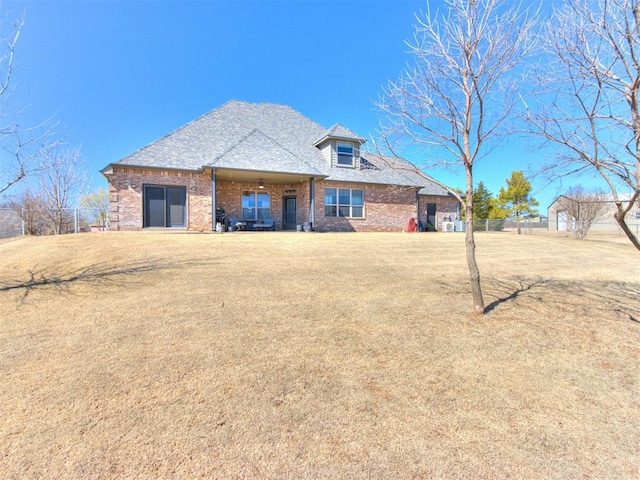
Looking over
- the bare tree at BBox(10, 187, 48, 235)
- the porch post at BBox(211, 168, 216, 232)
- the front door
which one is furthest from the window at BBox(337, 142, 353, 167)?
the bare tree at BBox(10, 187, 48, 235)

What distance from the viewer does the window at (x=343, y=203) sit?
18.2 meters

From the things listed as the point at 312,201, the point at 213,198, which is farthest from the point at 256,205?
the point at 213,198

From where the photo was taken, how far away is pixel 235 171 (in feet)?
49.2

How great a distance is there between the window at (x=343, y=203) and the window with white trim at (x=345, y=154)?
5.24ft

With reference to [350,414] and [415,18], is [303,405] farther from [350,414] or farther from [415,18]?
[415,18]

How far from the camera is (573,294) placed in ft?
21.1

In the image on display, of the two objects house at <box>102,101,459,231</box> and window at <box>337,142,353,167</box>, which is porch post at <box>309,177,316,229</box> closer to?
house at <box>102,101,459,231</box>

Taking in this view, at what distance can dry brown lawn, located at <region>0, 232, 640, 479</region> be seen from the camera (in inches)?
87.0

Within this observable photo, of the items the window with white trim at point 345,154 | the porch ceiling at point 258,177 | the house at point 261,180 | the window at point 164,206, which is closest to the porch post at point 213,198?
the house at point 261,180

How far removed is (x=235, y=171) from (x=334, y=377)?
13.3 meters

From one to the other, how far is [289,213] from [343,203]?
3354 millimetres

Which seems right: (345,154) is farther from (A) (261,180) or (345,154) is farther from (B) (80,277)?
(B) (80,277)

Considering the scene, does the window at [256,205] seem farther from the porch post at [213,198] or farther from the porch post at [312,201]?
the porch post at [312,201]

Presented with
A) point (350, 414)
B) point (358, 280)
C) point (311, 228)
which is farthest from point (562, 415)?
point (311, 228)
